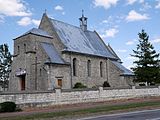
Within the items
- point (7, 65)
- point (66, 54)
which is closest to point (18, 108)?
point (66, 54)

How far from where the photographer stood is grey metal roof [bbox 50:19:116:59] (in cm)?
4200

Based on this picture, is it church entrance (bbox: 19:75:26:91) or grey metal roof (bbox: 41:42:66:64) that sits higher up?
→ grey metal roof (bbox: 41:42:66:64)

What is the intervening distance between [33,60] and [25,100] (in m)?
11.5

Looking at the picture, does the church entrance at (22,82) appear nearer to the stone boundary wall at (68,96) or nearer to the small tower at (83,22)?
the stone boundary wall at (68,96)

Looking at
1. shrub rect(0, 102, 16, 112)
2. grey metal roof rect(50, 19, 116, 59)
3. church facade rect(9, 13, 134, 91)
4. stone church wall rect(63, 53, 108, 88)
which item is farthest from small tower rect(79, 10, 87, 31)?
shrub rect(0, 102, 16, 112)

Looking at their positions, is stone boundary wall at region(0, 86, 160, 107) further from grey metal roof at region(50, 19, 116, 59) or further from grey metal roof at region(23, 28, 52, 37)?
grey metal roof at region(23, 28, 52, 37)

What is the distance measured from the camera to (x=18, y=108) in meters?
25.8

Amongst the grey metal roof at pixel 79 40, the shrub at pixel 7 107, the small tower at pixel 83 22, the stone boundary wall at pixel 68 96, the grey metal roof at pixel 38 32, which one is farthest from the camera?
the small tower at pixel 83 22

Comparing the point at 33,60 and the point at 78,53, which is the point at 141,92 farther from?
the point at 33,60

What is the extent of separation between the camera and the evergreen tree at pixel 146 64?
4416 centimetres

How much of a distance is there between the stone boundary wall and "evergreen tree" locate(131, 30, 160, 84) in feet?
15.6

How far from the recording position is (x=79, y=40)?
150 feet

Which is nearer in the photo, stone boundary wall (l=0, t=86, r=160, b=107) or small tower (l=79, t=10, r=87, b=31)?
stone boundary wall (l=0, t=86, r=160, b=107)

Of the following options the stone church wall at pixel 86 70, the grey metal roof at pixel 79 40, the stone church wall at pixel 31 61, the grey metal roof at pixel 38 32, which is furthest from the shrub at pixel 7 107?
the grey metal roof at pixel 79 40
